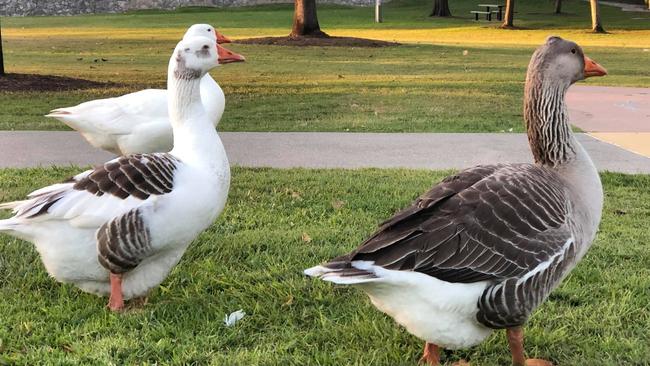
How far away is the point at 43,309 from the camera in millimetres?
3840

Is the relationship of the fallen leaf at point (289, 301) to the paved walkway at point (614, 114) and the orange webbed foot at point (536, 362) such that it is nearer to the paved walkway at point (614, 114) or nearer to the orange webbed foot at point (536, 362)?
the orange webbed foot at point (536, 362)

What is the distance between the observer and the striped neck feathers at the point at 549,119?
131 inches

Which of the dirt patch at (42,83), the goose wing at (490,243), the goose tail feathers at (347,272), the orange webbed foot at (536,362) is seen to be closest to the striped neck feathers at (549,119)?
the goose wing at (490,243)

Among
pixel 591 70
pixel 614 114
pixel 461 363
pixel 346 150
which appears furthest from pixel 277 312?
pixel 614 114

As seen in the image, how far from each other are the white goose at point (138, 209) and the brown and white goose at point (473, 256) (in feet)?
3.37

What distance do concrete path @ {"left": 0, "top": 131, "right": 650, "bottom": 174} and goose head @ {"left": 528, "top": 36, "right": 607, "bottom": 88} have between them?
3.48 meters

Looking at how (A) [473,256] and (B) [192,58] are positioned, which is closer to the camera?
(A) [473,256]

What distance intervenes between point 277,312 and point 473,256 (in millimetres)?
1381

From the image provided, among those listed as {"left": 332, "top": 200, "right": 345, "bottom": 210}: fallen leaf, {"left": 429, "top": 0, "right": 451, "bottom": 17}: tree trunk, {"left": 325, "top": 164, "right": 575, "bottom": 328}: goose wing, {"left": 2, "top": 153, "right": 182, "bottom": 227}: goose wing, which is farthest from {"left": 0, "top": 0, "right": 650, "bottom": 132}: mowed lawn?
{"left": 429, "top": 0, "right": 451, "bottom": 17}: tree trunk

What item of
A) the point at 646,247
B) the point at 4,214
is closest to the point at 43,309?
the point at 4,214

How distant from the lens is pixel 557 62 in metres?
3.37

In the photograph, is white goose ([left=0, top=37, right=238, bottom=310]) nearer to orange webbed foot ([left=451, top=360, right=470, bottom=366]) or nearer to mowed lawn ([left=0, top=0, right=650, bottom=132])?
orange webbed foot ([left=451, top=360, right=470, bottom=366])

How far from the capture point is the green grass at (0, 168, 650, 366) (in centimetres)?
340

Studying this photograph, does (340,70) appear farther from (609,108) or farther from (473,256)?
(473,256)
